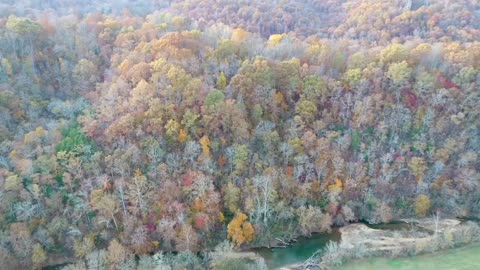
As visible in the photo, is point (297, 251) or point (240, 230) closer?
point (240, 230)

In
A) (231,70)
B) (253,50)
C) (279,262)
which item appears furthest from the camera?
(253,50)

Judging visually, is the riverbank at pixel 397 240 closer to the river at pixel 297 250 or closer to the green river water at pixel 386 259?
the green river water at pixel 386 259

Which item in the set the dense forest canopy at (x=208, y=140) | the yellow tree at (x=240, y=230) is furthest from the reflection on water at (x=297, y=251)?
the yellow tree at (x=240, y=230)

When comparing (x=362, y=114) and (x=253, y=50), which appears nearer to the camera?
(x=362, y=114)

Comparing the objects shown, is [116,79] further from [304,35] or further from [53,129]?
[304,35]

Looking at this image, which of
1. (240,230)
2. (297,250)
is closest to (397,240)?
(297,250)

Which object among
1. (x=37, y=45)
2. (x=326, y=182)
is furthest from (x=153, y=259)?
(x=37, y=45)

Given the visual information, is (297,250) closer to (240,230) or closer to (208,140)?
(240,230)
